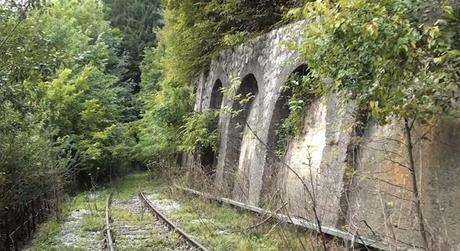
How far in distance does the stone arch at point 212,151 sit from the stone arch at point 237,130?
2053mm

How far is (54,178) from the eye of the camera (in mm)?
15789

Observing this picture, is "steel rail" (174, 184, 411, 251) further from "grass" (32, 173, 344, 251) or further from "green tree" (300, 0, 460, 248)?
"green tree" (300, 0, 460, 248)

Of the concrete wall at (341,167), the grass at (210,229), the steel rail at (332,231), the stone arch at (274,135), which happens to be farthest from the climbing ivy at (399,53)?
the stone arch at (274,135)

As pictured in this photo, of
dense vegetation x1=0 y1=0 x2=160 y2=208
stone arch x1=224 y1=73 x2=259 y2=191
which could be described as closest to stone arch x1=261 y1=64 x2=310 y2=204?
stone arch x1=224 y1=73 x2=259 y2=191

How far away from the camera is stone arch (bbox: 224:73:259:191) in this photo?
695 inches

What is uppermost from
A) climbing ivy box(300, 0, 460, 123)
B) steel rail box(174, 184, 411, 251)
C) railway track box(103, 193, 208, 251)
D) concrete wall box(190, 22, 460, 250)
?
climbing ivy box(300, 0, 460, 123)

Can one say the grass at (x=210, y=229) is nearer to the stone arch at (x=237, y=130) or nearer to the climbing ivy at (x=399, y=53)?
the stone arch at (x=237, y=130)

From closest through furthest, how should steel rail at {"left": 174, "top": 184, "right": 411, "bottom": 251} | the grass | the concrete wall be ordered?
steel rail at {"left": 174, "top": 184, "right": 411, "bottom": 251} < the concrete wall < the grass

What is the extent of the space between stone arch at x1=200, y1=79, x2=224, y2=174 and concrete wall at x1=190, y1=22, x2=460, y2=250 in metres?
2.78

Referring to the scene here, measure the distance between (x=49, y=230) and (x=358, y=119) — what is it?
8227mm

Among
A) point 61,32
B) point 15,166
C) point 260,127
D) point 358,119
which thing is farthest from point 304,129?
point 61,32

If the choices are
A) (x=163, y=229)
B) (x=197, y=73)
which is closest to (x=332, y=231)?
(x=163, y=229)

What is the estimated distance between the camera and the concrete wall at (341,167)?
24.6 feet

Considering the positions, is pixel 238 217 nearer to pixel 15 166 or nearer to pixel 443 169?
pixel 15 166
